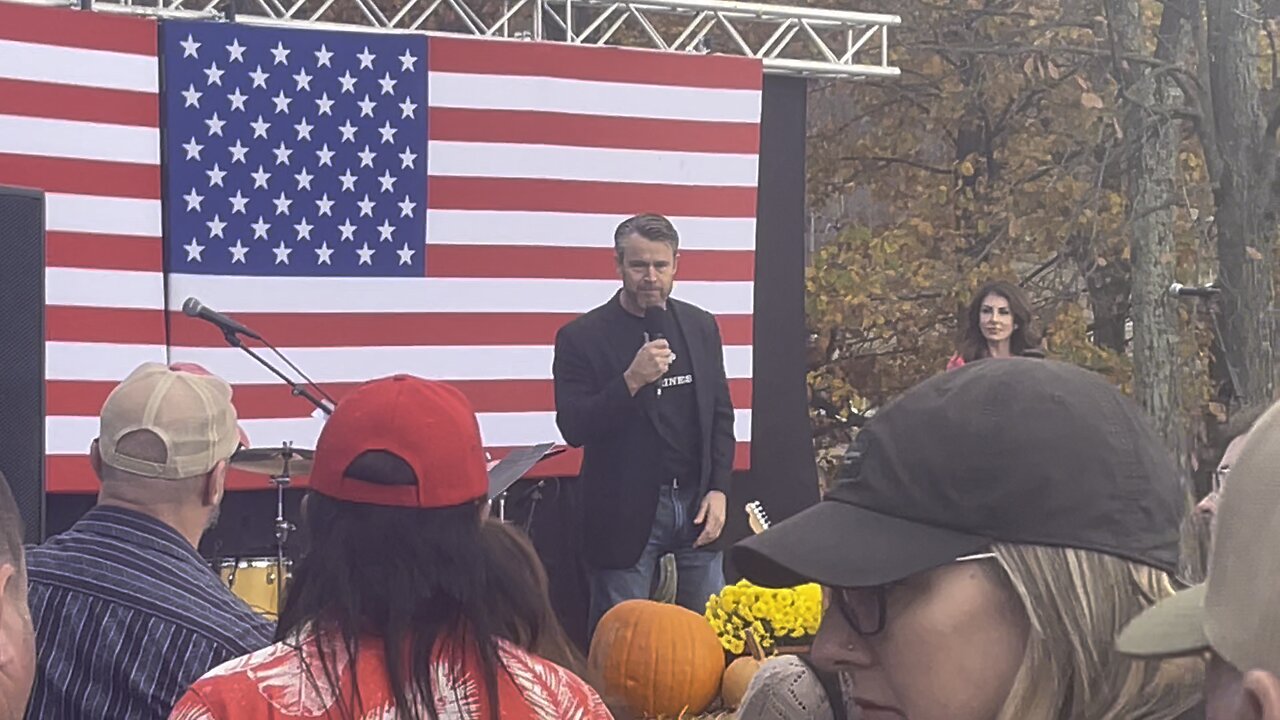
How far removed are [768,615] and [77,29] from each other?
3212 millimetres

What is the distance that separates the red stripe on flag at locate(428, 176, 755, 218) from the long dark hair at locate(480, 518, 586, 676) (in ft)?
15.2

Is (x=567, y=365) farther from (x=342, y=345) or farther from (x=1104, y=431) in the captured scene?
(x=1104, y=431)

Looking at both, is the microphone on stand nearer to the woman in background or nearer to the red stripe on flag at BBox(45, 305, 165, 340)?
the red stripe on flag at BBox(45, 305, 165, 340)

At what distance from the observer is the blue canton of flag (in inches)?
245

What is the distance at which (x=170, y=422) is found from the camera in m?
2.97

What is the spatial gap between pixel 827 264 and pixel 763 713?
14109 mm

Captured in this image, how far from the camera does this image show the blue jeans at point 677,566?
19.4 feet

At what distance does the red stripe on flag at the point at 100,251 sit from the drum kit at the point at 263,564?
88cm

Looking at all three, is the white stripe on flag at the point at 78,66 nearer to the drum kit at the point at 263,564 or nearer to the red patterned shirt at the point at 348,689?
the drum kit at the point at 263,564

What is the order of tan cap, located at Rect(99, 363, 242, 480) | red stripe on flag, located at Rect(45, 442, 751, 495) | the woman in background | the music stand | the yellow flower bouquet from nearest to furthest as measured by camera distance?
tan cap, located at Rect(99, 363, 242, 480) → the music stand → the yellow flower bouquet → red stripe on flag, located at Rect(45, 442, 751, 495) → the woman in background

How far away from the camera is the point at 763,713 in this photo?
1.60 m

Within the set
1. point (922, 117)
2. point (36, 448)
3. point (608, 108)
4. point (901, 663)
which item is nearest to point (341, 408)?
point (901, 663)

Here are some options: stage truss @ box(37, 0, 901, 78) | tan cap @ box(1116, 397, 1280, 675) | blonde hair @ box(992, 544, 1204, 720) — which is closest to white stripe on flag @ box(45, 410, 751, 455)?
stage truss @ box(37, 0, 901, 78)

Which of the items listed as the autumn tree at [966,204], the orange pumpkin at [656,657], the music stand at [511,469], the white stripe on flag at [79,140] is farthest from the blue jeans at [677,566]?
the autumn tree at [966,204]
